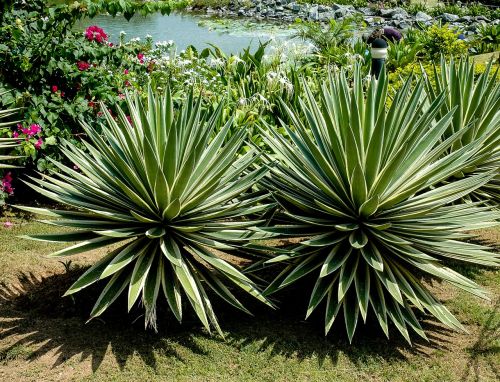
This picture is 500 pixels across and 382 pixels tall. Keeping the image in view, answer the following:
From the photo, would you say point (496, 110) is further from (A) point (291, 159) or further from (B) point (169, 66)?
(B) point (169, 66)

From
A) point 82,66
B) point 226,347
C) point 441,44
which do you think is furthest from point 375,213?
point 441,44

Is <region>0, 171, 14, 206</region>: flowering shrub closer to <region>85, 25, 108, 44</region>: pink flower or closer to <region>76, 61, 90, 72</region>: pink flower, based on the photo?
<region>76, 61, 90, 72</region>: pink flower

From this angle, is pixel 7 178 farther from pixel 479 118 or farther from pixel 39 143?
pixel 479 118

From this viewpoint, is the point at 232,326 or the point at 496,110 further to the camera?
the point at 496,110

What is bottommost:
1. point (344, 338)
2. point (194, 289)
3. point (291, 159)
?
point (344, 338)

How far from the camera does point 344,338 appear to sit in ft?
13.4

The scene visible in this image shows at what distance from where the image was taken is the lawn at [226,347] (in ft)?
12.1

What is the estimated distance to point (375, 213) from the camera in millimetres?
4070

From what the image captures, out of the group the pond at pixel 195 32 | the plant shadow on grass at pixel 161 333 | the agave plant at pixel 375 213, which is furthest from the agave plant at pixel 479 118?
the pond at pixel 195 32

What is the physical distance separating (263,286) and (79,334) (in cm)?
132

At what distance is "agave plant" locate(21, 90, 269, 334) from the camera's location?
12.5ft

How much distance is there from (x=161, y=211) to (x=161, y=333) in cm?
80

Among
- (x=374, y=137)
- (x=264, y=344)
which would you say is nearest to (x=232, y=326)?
(x=264, y=344)

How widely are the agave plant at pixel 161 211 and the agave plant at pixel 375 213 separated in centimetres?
33
